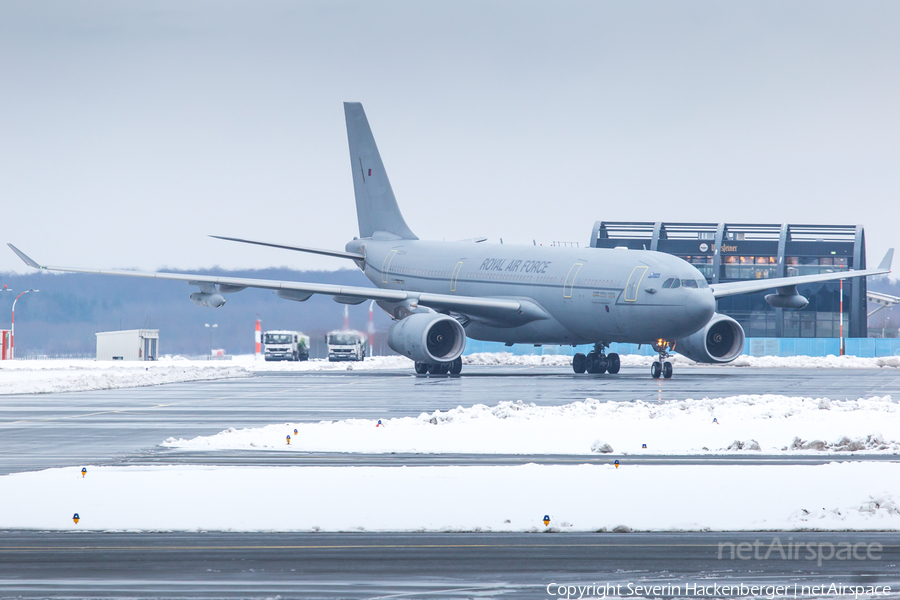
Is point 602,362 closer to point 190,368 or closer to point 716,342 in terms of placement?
point 716,342

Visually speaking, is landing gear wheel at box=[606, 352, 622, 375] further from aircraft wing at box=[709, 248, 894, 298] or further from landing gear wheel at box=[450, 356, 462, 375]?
landing gear wheel at box=[450, 356, 462, 375]

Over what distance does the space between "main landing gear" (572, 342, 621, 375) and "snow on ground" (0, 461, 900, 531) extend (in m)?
27.2

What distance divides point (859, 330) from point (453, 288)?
44.3 metres

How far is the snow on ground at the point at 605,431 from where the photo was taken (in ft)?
47.3

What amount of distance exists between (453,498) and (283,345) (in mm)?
62395

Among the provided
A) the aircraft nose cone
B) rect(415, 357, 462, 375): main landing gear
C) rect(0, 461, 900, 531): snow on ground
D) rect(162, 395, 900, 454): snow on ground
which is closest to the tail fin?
rect(415, 357, 462, 375): main landing gear

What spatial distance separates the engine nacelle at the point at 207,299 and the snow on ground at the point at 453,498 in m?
26.8

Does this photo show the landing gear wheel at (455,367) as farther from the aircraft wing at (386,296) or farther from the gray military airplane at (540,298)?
the aircraft wing at (386,296)

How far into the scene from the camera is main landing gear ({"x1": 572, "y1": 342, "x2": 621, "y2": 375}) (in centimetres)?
3891

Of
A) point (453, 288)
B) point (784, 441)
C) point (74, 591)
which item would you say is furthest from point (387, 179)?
point (74, 591)

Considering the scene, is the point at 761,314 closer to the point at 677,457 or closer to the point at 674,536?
the point at 677,457

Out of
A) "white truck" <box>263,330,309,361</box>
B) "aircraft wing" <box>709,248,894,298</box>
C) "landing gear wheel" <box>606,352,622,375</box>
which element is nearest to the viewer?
"landing gear wheel" <box>606,352,622,375</box>

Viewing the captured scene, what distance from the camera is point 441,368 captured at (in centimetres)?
3738

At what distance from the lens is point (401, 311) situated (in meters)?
39.0
